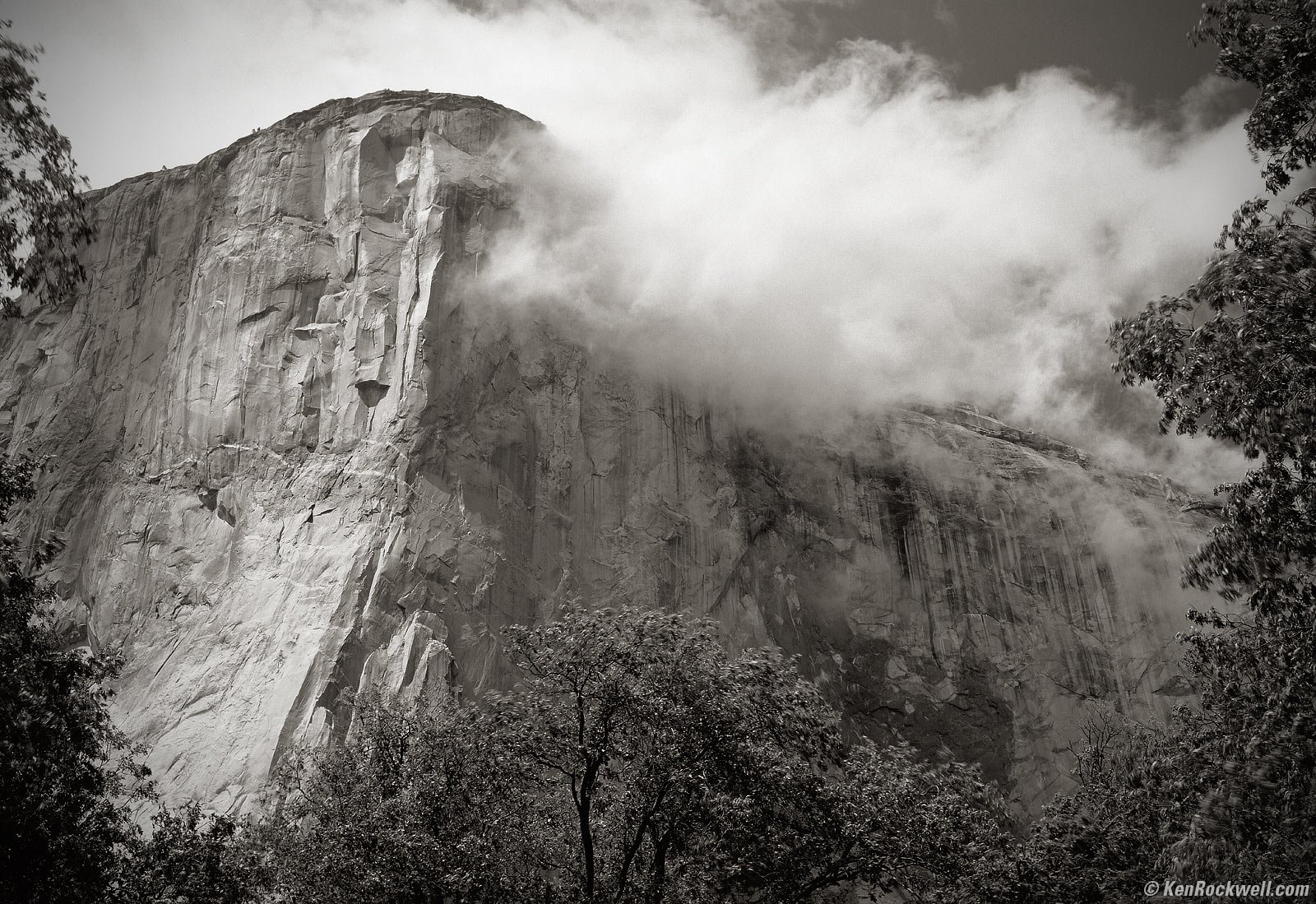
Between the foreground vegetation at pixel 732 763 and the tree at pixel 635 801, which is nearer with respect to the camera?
the foreground vegetation at pixel 732 763

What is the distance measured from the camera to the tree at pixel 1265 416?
12.4 m

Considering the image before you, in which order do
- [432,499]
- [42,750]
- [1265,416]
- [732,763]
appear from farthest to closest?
[432,499]
[732,763]
[42,750]
[1265,416]

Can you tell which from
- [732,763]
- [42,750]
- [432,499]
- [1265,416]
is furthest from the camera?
[432,499]

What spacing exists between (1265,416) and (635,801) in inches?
491

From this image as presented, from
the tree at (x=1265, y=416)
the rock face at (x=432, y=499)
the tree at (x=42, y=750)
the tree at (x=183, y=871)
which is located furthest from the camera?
the rock face at (x=432, y=499)

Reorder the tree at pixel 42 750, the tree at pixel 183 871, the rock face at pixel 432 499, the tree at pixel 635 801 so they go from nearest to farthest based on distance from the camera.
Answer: the tree at pixel 42 750
the tree at pixel 635 801
the tree at pixel 183 871
the rock face at pixel 432 499

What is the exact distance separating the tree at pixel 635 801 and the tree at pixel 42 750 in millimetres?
4036

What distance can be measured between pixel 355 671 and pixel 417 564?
4.31 m

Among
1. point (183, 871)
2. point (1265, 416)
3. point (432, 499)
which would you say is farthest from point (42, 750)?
point (432, 499)

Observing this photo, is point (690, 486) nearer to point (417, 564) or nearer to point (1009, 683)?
point (417, 564)

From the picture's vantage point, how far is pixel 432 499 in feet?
121

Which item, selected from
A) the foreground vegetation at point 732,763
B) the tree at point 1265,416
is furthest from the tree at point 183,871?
the tree at point 1265,416

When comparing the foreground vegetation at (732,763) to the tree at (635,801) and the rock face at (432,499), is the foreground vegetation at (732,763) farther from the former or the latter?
the rock face at (432,499)

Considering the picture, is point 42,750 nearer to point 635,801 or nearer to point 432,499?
point 635,801
